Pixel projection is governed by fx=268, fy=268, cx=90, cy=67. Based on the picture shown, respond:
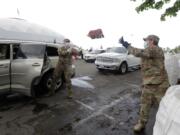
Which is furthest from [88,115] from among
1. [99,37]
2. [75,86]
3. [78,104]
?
[99,37]

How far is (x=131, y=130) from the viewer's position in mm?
5520

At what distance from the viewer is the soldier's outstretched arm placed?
4852mm

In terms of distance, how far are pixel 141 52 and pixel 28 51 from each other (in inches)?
150

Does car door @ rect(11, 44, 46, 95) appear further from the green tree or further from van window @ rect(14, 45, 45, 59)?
the green tree

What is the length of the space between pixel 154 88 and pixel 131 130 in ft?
3.44

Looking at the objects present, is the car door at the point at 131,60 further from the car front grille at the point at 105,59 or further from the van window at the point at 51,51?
the van window at the point at 51,51

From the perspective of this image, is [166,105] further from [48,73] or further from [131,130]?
[48,73]

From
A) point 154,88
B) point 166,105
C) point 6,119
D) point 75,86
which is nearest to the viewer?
point 166,105

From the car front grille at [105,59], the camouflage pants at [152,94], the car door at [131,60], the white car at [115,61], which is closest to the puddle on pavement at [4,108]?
the camouflage pants at [152,94]

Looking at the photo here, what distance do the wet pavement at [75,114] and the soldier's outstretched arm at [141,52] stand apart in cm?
157

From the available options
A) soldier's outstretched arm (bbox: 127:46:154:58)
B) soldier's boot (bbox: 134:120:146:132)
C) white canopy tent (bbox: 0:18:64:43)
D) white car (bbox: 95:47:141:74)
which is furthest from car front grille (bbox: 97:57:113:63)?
soldier's outstretched arm (bbox: 127:46:154:58)

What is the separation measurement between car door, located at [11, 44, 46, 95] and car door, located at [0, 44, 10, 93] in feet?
0.45

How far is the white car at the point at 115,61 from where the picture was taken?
14703 millimetres

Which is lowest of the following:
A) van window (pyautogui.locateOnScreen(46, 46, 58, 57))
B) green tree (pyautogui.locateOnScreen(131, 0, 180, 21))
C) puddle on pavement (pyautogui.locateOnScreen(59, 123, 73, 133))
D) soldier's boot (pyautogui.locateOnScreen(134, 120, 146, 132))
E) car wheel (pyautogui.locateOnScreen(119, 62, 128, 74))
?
puddle on pavement (pyautogui.locateOnScreen(59, 123, 73, 133))
